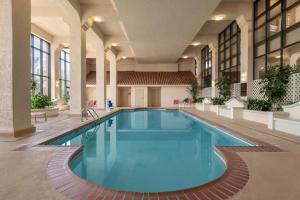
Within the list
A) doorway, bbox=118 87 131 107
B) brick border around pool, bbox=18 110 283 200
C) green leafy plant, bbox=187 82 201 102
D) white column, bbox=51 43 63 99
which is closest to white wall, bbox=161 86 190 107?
green leafy plant, bbox=187 82 201 102

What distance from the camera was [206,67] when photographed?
702 inches

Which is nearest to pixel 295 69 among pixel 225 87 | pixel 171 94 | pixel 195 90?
pixel 225 87

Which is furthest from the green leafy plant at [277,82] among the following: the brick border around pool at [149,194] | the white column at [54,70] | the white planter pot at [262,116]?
the white column at [54,70]

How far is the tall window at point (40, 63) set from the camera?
14.9 m

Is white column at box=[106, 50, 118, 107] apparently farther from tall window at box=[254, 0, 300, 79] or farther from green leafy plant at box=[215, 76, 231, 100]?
tall window at box=[254, 0, 300, 79]

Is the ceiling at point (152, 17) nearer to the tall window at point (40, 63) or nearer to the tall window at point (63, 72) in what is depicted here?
the tall window at point (40, 63)

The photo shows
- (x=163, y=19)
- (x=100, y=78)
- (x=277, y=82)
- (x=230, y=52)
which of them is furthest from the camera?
(x=100, y=78)

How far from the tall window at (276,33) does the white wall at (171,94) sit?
1195 cm

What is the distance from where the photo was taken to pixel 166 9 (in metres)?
8.31

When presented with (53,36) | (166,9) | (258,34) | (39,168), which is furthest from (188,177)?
(53,36)

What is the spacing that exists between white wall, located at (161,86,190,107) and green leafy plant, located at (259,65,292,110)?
14145 mm

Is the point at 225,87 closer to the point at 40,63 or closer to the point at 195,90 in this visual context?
the point at 195,90

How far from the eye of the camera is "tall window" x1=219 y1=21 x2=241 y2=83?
1167cm

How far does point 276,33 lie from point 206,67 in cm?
947
